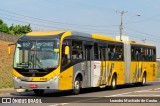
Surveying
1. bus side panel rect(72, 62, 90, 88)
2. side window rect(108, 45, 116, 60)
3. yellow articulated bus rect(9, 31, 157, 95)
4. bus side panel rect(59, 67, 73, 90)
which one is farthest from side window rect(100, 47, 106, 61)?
bus side panel rect(59, 67, 73, 90)

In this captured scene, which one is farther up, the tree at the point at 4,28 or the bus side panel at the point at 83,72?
the tree at the point at 4,28

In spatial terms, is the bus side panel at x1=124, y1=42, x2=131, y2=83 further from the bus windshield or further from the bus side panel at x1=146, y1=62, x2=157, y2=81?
the bus windshield

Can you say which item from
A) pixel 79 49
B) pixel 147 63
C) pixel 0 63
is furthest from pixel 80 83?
pixel 0 63

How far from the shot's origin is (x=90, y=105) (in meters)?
16.9

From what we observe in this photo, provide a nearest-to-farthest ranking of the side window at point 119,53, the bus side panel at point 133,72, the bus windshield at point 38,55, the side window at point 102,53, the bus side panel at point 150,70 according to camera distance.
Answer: the bus windshield at point 38,55, the side window at point 102,53, the side window at point 119,53, the bus side panel at point 133,72, the bus side panel at point 150,70

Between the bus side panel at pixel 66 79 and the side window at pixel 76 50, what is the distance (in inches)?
32.0

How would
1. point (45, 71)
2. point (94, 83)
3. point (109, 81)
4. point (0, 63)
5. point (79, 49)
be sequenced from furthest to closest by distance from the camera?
point (0, 63) → point (109, 81) → point (94, 83) → point (79, 49) → point (45, 71)

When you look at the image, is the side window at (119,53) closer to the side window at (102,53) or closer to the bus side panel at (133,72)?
the bus side panel at (133,72)

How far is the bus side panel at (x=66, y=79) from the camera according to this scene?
21.1 meters

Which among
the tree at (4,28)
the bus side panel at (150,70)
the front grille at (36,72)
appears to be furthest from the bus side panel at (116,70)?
the tree at (4,28)

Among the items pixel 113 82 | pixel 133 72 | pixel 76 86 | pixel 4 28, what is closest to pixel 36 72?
pixel 76 86

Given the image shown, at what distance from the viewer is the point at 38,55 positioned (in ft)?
69.7

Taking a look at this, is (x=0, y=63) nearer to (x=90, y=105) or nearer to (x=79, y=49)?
(x=79, y=49)

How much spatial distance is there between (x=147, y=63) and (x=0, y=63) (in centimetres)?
1844
